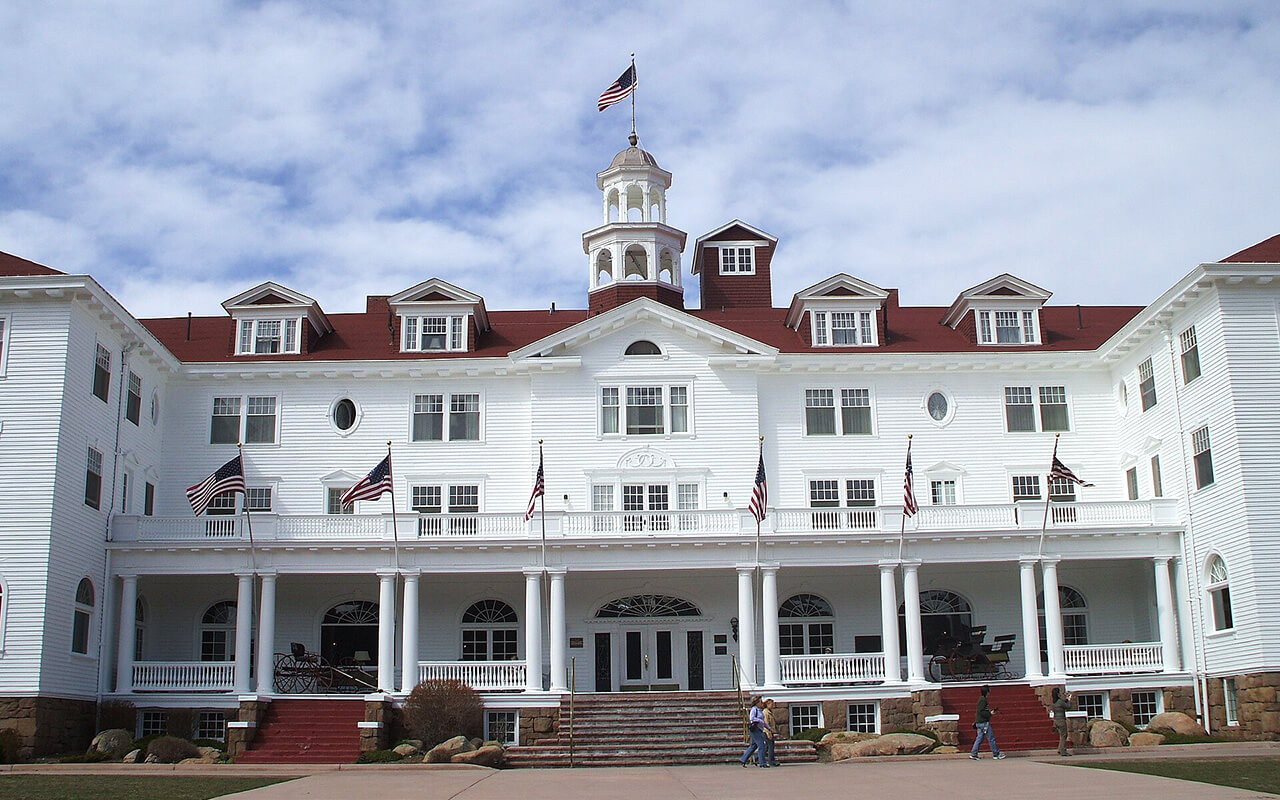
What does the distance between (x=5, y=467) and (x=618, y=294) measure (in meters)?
20.4

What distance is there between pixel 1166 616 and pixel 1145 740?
186 inches

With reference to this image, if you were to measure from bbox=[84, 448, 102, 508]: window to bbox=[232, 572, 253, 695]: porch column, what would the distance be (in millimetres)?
4037

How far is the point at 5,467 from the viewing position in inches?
1247

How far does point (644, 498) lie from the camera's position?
38.1 m

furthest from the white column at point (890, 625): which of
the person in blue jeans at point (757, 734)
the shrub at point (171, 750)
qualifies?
the shrub at point (171, 750)

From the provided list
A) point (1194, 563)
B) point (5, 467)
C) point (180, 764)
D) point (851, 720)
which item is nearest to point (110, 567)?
point (5, 467)

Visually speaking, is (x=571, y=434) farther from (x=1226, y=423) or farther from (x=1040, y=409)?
(x=1226, y=423)

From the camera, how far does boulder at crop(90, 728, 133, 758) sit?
3039 cm

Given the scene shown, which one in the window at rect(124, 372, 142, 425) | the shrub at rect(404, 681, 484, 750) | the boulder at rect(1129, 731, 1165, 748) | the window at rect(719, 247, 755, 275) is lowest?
the boulder at rect(1129, 731, 1165, 748)

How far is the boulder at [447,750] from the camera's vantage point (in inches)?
1162

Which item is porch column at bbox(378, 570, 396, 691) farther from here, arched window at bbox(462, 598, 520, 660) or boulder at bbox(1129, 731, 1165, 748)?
boulder at bbox(1129, 731, 1165, 748)

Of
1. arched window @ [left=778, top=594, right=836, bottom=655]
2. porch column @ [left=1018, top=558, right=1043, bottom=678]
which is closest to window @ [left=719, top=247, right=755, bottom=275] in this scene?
arched window @ [left=778, top=594, right=836, bottom=655]

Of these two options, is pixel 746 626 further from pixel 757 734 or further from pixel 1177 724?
pixel 1177 724

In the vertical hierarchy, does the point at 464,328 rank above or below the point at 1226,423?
above
